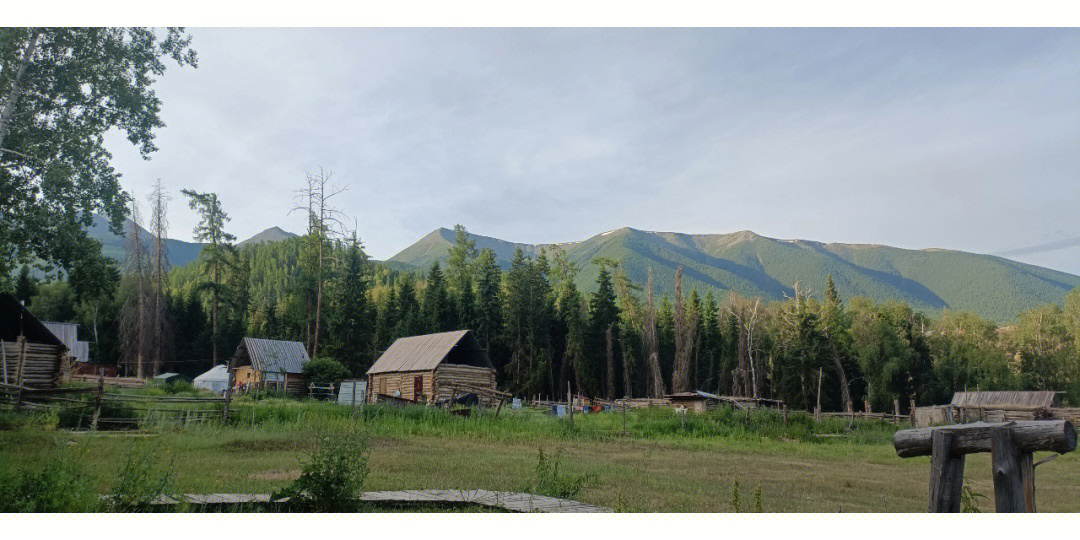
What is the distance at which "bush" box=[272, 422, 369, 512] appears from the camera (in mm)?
7645

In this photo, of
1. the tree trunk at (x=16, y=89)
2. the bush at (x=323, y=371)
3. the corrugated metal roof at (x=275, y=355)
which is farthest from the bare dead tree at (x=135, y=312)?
→ the tree trunk at (x=16, y=89)

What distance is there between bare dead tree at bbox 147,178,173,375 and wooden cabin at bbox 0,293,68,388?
521cm

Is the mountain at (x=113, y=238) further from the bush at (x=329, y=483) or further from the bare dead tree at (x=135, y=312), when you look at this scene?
the bush at (x=329, y=483)

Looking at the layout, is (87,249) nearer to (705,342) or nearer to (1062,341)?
(1062,341)

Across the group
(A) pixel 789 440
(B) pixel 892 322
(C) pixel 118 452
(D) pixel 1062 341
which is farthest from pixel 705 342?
(C) pixel 118 452

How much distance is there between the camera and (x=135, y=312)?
43094 mm

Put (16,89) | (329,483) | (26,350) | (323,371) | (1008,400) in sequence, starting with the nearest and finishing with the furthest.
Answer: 1. (329,483)
2. (16,89)
3. (26,350)
4. (1008,400)
5. (323,371)

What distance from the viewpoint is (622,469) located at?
45.4 ft

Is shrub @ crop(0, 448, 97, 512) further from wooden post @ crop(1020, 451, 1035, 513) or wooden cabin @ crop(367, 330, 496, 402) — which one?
wooden cabin @ crop(367, 330, 496, 402)

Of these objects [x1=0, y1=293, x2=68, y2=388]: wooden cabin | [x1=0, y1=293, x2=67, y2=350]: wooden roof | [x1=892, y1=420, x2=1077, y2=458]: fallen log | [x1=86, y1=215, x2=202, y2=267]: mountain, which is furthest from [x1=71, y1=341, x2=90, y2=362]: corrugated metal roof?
[x1=892, y1=420, x2=1077, y2=458]: fallen log

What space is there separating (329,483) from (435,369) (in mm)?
26858

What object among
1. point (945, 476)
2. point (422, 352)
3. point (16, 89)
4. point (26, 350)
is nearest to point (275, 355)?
point (422, 352)

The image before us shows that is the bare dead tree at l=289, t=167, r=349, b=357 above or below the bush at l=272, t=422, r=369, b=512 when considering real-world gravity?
above

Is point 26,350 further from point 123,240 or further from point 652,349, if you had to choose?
point 652,349
